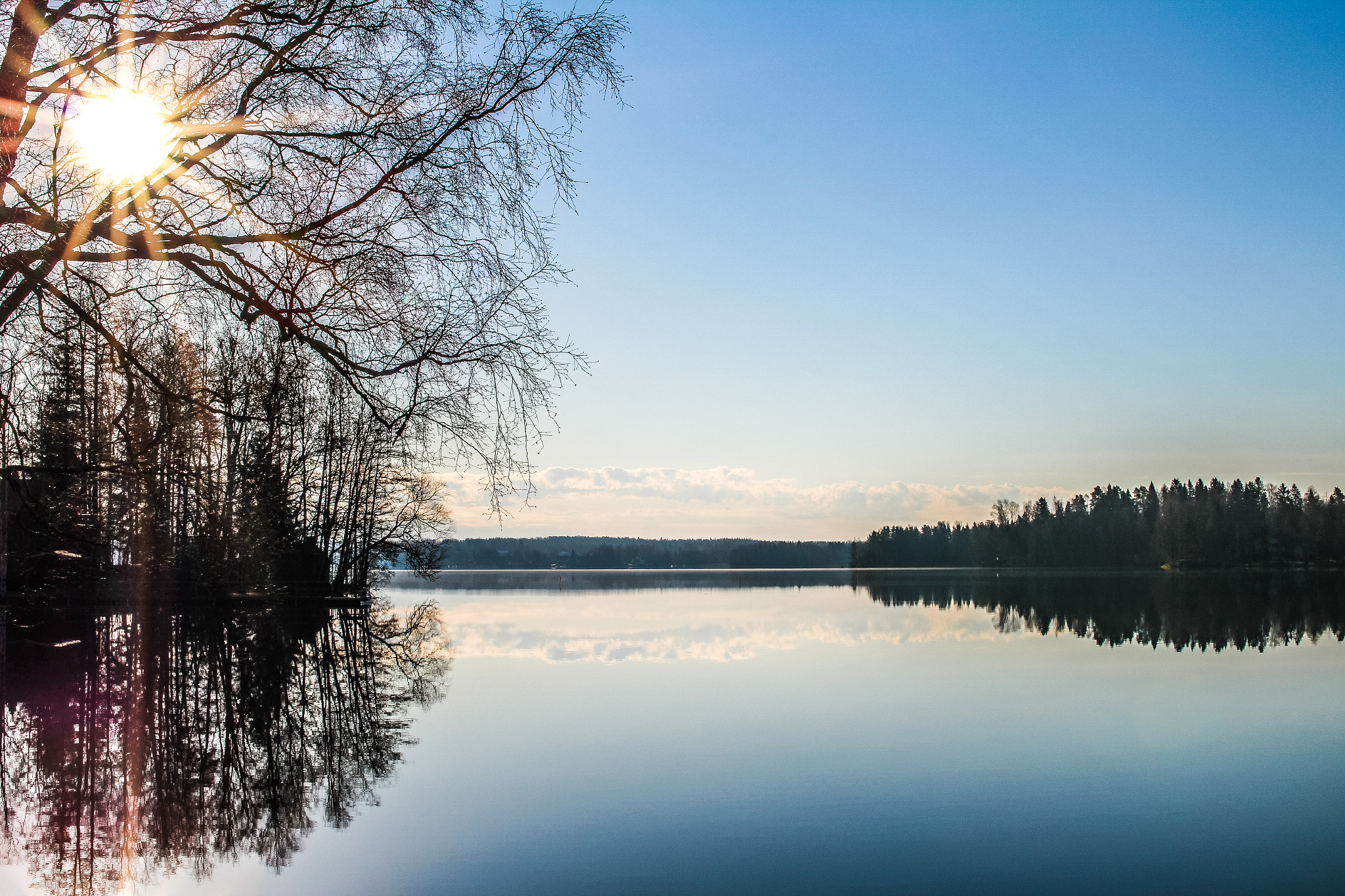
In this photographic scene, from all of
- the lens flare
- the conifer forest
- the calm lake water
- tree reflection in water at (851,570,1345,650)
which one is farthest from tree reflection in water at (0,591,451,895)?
the conifer forest

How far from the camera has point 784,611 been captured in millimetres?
30219

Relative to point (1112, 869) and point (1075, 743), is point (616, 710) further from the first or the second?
point (1112, 869)

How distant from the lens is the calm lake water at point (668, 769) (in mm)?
5105

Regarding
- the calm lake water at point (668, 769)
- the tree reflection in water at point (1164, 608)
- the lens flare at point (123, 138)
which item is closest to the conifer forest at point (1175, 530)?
the tree reflection in water at point (1164, 608)

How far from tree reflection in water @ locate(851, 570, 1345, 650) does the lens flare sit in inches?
715

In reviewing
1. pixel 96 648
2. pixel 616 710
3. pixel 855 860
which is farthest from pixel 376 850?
pixel 96 648

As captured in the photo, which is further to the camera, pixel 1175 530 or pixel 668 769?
pixel 1175 530

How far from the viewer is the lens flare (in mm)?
4773

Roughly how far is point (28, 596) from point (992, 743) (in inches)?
879

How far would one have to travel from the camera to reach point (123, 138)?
4.77 m

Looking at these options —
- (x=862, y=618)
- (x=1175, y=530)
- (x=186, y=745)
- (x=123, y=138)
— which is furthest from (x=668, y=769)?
(x=1175, y=530)

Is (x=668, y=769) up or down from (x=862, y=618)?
up

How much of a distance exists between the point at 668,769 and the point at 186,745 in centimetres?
415

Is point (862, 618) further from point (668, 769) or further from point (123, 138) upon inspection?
point (123, 138)
